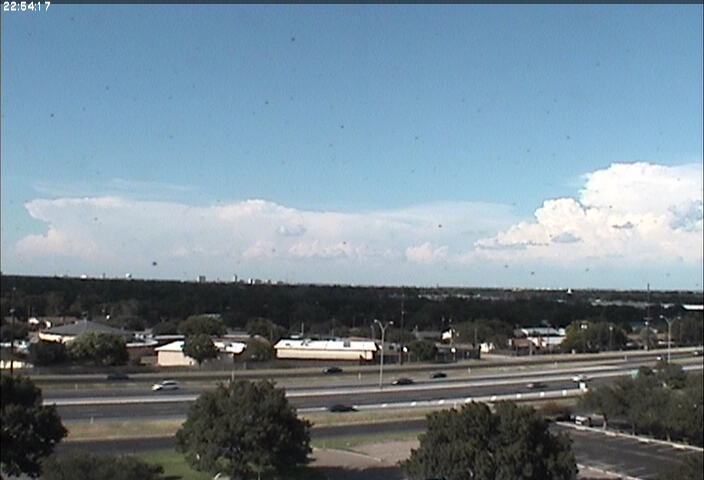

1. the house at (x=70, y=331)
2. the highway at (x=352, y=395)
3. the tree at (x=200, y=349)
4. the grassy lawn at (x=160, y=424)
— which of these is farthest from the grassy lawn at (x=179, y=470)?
the house at (x=70, y=331)

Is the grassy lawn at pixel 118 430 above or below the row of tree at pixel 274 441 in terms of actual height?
below

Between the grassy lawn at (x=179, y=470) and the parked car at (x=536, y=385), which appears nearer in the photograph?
the grassy lawn at (x=179, y=470)

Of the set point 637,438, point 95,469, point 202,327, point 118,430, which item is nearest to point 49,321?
point 202,327

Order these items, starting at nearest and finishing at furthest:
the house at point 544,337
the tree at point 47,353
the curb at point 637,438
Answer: the curb at point 637,438 < the tree at point 47,353 < the house at point 544,337

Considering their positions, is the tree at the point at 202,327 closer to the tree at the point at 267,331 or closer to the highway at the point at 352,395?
the tree at the point at 267,331

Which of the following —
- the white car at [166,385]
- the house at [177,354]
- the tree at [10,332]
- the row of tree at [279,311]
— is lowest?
the white car at [166,385]

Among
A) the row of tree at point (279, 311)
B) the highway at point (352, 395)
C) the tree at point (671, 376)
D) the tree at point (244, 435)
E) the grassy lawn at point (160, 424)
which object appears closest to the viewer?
the tree at point (244, 435)
